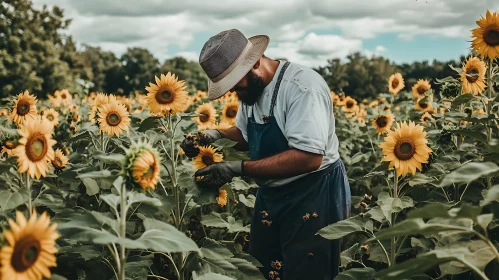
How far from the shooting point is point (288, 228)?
3.42 m

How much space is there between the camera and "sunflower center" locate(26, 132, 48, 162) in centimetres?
232

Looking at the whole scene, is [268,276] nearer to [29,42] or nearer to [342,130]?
[342,130]

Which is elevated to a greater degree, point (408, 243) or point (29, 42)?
point (29, 42)

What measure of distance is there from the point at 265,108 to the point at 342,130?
3376 millimetres

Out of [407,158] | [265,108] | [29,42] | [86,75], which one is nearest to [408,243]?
[407,158]

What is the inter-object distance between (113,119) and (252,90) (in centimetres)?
126

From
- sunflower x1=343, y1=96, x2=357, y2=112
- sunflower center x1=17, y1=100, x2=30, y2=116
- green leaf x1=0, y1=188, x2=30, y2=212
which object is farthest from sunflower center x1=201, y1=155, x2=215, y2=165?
sunflower x1=343, y1=96, x2=357, y2=112

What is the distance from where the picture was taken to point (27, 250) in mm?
1650

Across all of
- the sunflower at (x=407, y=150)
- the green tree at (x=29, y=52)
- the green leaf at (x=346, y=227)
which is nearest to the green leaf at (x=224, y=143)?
the green leaf at (x=346, y=227)

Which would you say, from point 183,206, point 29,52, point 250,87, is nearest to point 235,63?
point 250,87

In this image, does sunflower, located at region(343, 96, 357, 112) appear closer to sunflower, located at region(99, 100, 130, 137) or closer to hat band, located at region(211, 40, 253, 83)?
sunflower, located at region(99, 100, 130, 137)

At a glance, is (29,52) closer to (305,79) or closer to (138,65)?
(138,65)

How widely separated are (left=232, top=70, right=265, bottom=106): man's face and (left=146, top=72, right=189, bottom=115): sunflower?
1.43 ft

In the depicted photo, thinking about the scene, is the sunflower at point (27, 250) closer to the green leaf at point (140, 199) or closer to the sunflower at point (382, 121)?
the green leaf at point (140, 199)
